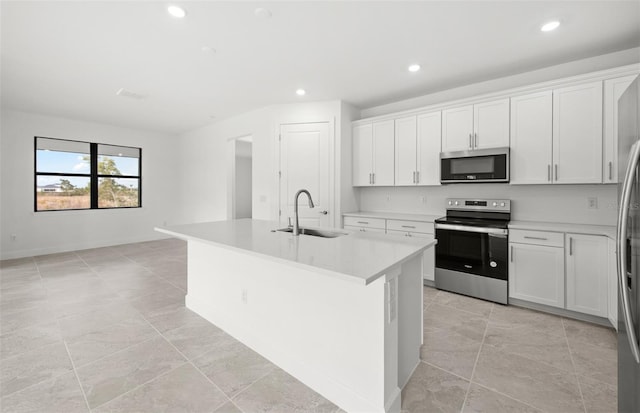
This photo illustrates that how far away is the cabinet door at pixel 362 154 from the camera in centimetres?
434

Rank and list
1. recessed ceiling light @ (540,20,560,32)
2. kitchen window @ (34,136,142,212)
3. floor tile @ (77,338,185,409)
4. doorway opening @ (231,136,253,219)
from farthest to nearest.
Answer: doorway opening @ (231,136,253,219), kitchen window @ (34,136,142,212), recessed ceiling light @ (540,20,560,32), floor tile @ (77,338,185,409)

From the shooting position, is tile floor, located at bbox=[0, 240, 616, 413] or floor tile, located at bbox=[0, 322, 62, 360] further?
floor tile, located at bbox=[0, 322, 62, 360]

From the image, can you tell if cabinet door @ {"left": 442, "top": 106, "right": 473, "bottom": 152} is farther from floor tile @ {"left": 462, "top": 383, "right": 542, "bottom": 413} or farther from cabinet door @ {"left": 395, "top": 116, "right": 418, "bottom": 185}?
floor tile @ {"left": 462, "top": 383, "right": 542, "bottom": 413}

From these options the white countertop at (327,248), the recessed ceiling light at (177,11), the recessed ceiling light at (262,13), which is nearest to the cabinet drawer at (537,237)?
the white countertop at (327,248)

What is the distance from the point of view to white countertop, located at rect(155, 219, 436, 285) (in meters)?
1.34

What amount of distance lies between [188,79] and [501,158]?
12.8 feet

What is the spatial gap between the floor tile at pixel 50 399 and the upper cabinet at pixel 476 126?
4.06 m

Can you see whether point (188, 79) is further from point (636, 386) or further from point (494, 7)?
point (636, 386)

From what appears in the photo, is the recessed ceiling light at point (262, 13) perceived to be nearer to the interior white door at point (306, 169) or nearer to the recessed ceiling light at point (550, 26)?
the interior white door at point (306, 169)

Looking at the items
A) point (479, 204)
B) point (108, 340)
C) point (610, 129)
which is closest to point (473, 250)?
point (479, 204)

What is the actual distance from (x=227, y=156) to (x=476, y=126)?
448 cm

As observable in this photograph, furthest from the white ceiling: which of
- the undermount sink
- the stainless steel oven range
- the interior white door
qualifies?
the undermount sink

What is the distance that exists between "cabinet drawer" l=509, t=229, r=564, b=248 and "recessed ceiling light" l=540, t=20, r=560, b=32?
1832mm

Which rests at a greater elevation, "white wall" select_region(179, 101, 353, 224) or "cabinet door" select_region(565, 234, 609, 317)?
"white wall" select_region(179, 101, 353, 224)
